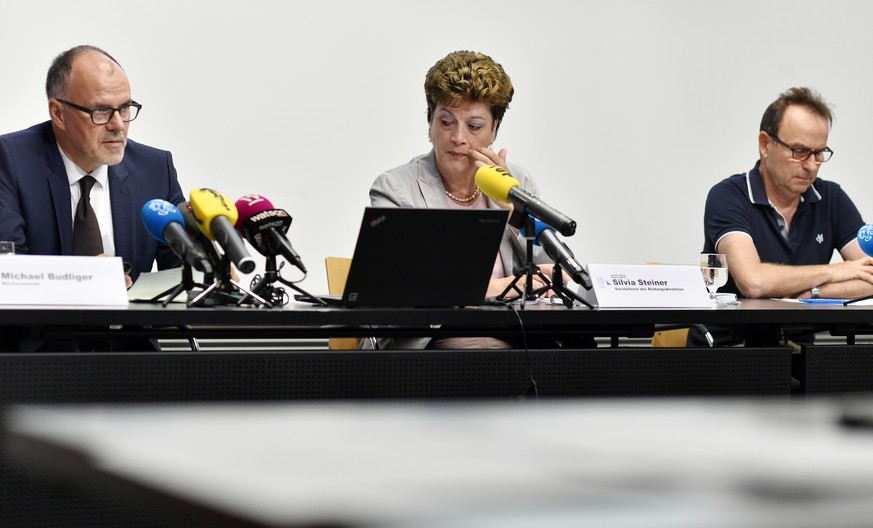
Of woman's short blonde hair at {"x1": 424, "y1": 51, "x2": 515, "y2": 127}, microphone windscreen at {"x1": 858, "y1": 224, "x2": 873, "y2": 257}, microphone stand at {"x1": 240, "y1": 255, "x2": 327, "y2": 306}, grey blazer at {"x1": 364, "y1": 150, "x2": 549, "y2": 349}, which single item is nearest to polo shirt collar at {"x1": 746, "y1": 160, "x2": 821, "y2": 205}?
microphone windscreen at {"x1": 858, "y1": 224, "x2": 873, "y2": 257}

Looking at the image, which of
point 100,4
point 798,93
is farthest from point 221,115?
point 798,93

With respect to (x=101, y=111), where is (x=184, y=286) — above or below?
below

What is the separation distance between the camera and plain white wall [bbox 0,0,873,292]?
3.40 m

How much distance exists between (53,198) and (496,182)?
3.93ft

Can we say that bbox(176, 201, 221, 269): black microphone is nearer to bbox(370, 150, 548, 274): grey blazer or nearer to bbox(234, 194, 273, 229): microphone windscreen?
bbox(234, 194, 273, 229): microphone windscreen

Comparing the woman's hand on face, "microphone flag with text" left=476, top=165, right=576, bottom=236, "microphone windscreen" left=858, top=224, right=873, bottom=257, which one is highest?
the woman's hand on face

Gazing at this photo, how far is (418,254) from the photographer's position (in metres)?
1.75

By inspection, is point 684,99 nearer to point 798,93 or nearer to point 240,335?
point 798,93

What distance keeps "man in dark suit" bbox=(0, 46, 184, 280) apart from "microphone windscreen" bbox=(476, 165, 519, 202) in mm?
1000

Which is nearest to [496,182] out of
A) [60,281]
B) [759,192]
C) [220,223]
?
[220,223]

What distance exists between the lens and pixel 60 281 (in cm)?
166

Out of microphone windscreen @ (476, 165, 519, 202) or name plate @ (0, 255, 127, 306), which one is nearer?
name plate @ (0, 255, 127, 306)

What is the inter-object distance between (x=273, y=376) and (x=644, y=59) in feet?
9.04

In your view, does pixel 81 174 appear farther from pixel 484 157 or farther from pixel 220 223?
pixel 484 157
